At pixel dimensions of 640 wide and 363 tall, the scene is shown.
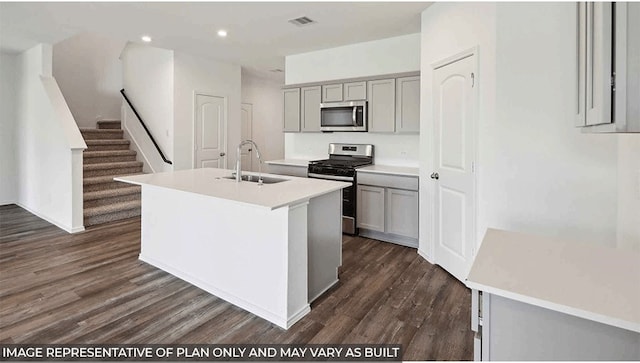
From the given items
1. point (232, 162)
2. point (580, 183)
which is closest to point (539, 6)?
point (580, 183)

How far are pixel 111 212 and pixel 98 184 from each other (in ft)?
2.50

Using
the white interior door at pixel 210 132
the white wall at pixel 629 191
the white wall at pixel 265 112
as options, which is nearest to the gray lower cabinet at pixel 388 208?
the white wall at pixel 629 191

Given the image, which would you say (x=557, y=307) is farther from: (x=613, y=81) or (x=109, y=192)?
(x=109, y=192)

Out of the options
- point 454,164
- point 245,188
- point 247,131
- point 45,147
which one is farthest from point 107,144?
point 454,164

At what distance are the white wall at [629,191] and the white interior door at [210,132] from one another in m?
5.67

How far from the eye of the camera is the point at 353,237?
4.47 m

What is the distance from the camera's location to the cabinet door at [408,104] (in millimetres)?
4191

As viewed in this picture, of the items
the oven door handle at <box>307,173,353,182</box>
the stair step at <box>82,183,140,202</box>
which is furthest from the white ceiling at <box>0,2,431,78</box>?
the stair step at <box>82,183,140,202</box>

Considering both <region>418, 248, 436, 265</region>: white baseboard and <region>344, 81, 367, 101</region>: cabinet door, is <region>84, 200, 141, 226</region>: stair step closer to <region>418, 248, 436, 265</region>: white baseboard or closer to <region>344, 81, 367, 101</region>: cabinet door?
<region>344, 81, 367, 101</region>: cabinet door

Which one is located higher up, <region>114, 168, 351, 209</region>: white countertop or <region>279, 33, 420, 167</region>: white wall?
<region>279, 33, 420, 167</region>: white wall

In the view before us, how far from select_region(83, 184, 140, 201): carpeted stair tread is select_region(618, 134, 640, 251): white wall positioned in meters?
5.87

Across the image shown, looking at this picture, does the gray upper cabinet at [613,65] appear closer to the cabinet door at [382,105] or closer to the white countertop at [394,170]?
the white countertop at [394,170]

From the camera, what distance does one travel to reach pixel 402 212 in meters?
4.10

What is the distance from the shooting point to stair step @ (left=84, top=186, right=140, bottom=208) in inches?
203
